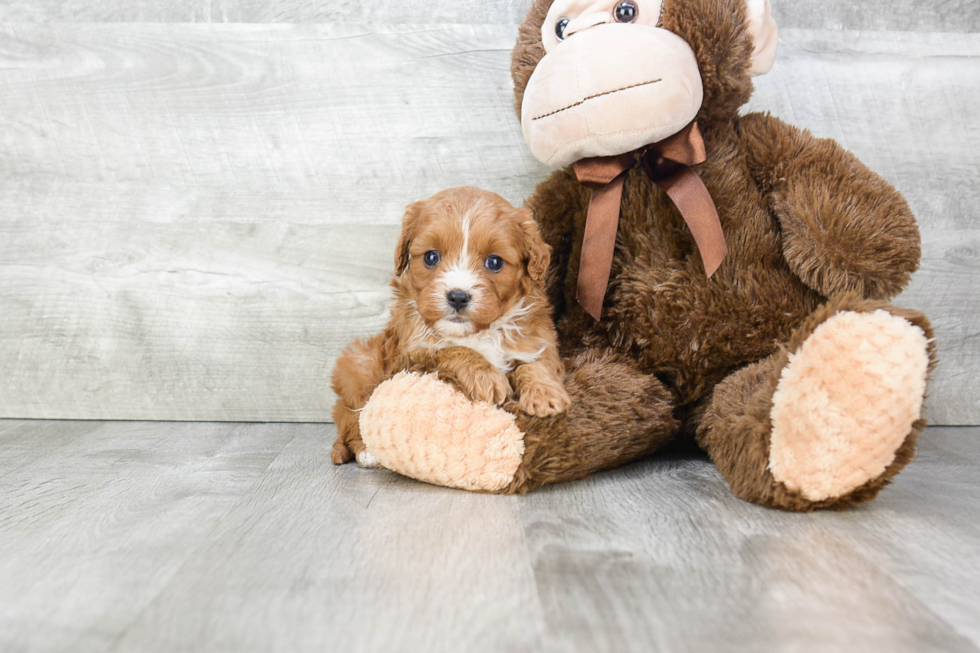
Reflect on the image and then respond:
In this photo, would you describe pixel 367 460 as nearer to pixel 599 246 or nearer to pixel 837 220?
pixel 599 246

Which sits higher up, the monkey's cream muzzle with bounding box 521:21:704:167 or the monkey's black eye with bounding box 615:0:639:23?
the monkey's black eye with bounding box 615:0:639:23

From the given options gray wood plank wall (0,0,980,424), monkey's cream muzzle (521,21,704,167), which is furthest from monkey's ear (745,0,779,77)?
gray wood plank wall (0,0,980,424)

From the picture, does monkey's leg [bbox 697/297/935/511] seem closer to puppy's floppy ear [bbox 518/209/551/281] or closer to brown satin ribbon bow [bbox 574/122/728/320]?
brown satin ribbon bow [bbox 574/122/728/320]

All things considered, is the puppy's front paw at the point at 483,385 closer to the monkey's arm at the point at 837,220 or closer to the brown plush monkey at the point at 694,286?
the brown plush monkey at the point at 694,286

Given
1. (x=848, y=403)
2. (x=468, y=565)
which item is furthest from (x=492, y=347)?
(x=848, y=403)

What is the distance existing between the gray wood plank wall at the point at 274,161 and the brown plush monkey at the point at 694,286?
1.28 ft

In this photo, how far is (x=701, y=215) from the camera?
1.37 meters

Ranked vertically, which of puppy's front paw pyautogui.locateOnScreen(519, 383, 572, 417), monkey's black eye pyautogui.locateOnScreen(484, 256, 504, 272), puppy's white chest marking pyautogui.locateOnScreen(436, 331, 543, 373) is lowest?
puppy's front paw pyautogui.locateOnScreen(519, 383, 572, 417)

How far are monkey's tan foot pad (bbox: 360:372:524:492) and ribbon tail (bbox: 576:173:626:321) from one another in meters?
0.34

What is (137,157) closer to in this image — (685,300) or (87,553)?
(87,553)

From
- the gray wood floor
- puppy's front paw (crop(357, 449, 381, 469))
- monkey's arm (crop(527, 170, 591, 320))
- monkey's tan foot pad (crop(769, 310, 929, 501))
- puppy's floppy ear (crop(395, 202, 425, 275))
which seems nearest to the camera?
the gray wood floor

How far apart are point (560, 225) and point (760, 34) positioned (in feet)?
1.68

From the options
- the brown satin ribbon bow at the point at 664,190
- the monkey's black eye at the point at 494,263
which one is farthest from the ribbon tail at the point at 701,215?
the monkey's black eye at the point at 494,263

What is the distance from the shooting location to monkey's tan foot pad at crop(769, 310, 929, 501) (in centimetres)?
104
